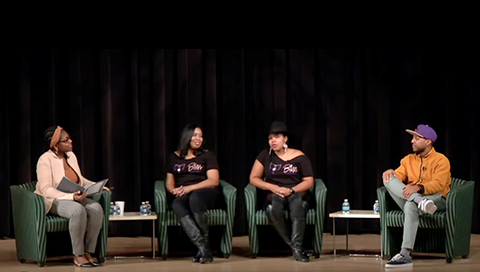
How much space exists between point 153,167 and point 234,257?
146 cm

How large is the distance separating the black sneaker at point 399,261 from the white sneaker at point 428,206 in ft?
1.26

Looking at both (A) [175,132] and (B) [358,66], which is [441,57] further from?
(A) [175,132]

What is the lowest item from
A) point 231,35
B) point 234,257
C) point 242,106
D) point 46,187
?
point 234,257

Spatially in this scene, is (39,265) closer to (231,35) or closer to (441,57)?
(231,35)

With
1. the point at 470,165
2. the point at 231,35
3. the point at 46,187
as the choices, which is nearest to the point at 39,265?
the point at 46,187

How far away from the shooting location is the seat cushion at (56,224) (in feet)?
23.9

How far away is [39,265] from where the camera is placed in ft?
24.2

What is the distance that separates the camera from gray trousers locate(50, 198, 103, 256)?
7301 millimetres

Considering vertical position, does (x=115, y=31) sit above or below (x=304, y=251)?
above

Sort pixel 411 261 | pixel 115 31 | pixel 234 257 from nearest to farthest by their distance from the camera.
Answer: pixel 411 261
pixel 234 257
pixel 115 31

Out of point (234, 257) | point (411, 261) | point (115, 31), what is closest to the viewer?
point (411, 261)

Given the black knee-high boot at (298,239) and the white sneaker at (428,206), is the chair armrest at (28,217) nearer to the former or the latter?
the black knee-high boot at (298,239)

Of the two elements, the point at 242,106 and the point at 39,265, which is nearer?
the point at 39,265

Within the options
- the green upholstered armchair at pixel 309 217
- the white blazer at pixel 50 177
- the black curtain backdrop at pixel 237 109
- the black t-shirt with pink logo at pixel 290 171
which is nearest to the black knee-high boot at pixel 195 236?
the green upholstered armchair at pixel 309 217
